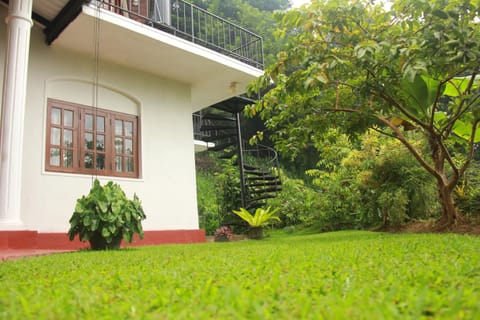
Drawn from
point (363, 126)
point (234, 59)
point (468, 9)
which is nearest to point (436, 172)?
point (363, 126)

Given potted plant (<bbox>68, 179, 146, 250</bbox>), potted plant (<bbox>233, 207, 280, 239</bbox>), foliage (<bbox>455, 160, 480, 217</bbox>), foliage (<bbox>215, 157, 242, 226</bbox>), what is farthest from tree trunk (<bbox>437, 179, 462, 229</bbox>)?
foliage (<bbox>215, 157, 242, 226</bbox>)

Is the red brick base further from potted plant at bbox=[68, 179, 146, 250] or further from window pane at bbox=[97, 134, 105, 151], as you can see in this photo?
window pane at bbox=[97, 134, 105, 151]

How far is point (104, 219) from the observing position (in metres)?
4.93


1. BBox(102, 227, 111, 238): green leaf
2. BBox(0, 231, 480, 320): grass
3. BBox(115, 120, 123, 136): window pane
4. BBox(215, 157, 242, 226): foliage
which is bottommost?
BBox(0, 231, 480, 320): grass

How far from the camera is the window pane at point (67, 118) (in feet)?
23.1

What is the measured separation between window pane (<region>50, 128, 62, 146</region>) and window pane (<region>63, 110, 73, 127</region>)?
0.60 feet

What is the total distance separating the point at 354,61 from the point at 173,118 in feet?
15.3

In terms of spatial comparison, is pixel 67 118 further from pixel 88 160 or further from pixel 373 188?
pixel 373 188

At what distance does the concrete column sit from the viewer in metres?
5.24

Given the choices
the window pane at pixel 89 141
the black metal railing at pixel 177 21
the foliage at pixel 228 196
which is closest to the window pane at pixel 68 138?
the window pane at pixel 89 141

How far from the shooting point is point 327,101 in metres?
6.20

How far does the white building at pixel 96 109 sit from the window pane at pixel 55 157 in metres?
0.02

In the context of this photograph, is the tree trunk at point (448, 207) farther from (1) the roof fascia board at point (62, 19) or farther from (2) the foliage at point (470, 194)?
(1) the roof fascia board at point (62, 19)

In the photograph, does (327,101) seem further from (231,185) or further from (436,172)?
(231,185)
